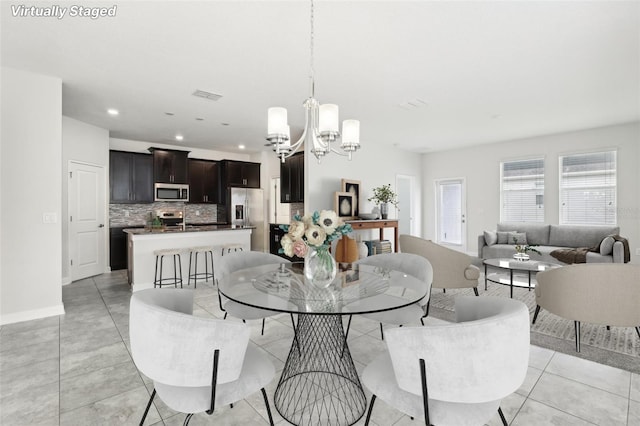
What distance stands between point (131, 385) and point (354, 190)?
16.8 ft

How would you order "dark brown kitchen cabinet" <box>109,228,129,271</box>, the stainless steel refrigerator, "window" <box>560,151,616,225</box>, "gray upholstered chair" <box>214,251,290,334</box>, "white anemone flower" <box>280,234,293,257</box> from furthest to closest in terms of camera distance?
the stainless steel refrigerator → "dark brown kitchen cabinet" <box>109,228,129,271</box> → "window" <box>560,151,616,225</box> → "gray upholstered chair" <box>214,251,290,334</box> → "white anemone flower" <box>280,234,293,257</box>

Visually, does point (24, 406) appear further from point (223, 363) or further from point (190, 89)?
point (190, 89)

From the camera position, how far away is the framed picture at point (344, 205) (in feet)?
19.9

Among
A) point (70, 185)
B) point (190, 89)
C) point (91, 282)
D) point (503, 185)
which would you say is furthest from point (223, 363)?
point (503, 185)

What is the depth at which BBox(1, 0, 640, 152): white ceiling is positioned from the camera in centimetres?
240

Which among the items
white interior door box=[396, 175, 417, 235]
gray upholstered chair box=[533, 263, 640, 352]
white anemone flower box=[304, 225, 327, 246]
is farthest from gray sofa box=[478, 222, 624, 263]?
white anemone flower box=[304, 225, 327, 246]

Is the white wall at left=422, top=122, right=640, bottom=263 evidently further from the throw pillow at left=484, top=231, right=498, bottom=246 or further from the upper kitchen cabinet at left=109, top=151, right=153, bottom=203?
the upper kitchen cabinet at left=109, top=151, right=153, bottom=203

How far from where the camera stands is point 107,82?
3619 mm

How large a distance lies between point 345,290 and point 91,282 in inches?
200

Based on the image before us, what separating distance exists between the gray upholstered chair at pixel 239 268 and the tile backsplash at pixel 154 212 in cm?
478

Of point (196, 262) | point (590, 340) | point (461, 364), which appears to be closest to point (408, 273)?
point (461, 364)

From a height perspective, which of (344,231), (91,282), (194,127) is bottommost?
(91,282)

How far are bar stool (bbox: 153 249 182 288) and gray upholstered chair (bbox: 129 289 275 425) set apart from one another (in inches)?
134

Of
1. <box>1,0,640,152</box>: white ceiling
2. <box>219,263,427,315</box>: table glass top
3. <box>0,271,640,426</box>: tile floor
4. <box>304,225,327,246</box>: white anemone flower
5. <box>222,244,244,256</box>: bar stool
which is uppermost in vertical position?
<box>1,0,640,152</box>: white ceiling
